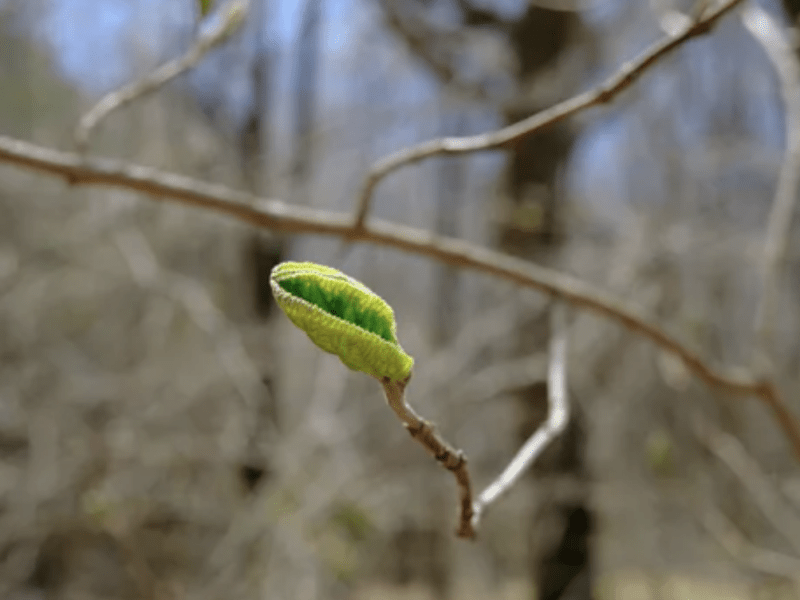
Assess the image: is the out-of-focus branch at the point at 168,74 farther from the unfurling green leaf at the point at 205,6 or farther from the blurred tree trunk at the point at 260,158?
the blurred tree trunk at the point at 260,158

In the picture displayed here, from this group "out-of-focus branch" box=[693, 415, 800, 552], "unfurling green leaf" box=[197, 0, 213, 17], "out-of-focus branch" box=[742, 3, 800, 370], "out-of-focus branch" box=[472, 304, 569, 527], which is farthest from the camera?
"out-of-focus branch" box=[693, 415, 800, 552]

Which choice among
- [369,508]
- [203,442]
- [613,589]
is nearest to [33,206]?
[203,442]

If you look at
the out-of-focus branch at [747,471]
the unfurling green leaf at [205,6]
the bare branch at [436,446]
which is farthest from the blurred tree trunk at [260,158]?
the bare branch at [436,446]

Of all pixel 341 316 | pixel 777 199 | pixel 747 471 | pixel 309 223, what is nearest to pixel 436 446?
pixel 341 316

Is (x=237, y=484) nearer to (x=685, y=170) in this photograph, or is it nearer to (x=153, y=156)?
(x=153, y=156)

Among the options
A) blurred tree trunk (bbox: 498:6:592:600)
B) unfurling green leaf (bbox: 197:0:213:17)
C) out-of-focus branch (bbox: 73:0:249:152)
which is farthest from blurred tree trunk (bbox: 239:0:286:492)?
unfurling green leaf (bbox: 197:0:213:17)

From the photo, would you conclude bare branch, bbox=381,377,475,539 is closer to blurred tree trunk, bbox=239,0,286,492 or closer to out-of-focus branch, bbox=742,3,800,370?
out-of-focus branch, bbox=742,3,800,370
